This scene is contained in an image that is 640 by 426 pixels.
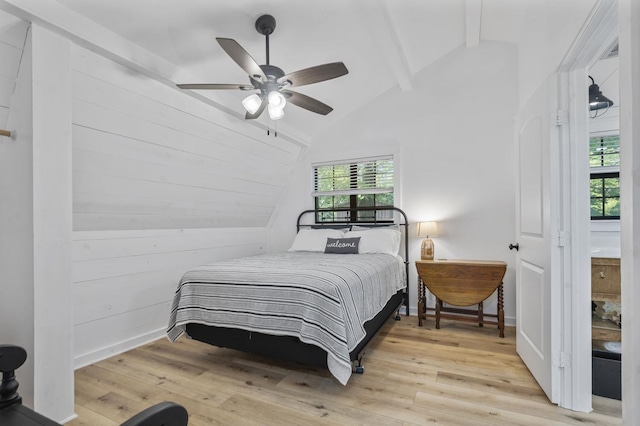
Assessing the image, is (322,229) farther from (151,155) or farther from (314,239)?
(151,155)

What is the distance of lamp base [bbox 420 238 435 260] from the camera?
134 inches

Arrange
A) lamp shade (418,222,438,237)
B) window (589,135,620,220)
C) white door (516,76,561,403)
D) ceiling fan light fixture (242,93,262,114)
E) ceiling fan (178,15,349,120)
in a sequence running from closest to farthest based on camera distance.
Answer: white door (516,76,561,403) < ceiling fan (178,15,349,120) < ceiling fan light fixture (242,93,262,114) < window (589,135,620,220) < lamp shade (418,222,438,237)

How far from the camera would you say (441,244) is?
3.58 m

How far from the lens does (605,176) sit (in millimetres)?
2727

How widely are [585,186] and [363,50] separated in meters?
2.24

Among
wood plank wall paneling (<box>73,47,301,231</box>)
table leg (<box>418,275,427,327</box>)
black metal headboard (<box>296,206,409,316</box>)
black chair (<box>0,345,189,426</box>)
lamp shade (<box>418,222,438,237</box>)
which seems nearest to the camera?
black chair (<box>0,345,189,426</box>)

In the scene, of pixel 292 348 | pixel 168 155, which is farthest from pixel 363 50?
pixel 292 348

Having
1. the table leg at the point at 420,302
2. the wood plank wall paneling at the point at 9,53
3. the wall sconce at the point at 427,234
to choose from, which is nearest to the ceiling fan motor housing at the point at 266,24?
the wood plank wall paneling at the point at 9,53

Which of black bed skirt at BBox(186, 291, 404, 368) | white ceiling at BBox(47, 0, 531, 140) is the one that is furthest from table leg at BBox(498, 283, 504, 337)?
white ceiling at BBox(47, 0, 531, 140)

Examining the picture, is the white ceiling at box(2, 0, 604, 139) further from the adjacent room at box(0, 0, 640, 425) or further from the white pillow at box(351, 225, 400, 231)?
the white pillow at box(351, 225, 400, 231)

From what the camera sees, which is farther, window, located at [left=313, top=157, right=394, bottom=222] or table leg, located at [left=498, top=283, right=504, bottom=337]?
window, located at [left=313, top=157, right=394, bottom=222]

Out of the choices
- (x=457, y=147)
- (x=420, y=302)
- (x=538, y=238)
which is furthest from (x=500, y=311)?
(x=457, y=147)

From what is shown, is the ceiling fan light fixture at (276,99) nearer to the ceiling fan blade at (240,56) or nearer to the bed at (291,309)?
the ceiling fan blade at (240,56)

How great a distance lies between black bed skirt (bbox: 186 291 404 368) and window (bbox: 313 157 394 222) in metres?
1.79
